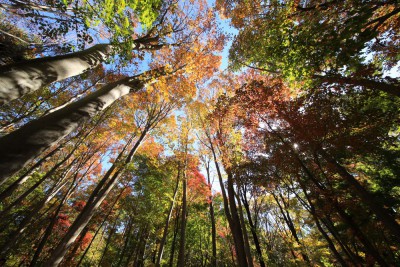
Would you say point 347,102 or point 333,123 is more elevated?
point 347,102

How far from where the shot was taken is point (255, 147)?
11.7m

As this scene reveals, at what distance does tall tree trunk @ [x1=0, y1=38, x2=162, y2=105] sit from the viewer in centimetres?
194

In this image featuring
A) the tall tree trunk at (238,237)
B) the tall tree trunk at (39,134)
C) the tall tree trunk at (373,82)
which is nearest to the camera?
the tall tree trunk at (39,134)

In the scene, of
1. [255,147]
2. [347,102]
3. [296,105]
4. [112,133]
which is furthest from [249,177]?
[112,133]

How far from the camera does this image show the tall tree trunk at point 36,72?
6.36 feet

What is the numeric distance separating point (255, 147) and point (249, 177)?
203 centimetres

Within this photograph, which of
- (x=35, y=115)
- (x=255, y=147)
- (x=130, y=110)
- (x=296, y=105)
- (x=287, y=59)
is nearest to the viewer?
(x=287, y=59)

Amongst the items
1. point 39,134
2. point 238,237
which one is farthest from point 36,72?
point 238,237

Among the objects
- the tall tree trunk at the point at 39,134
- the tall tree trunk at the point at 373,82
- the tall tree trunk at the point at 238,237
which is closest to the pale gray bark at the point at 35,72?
the tall tree trunk at the point at 39,134

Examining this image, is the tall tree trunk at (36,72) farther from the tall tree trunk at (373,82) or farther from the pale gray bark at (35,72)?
the tall tree trunk at (373,82)

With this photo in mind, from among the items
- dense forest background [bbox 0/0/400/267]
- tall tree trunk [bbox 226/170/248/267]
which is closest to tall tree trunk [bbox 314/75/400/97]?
dense forest background [bbox 0/0/400/267]

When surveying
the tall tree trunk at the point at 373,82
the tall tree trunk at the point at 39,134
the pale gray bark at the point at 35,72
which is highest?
the tall tree trunk at the point at 373,82

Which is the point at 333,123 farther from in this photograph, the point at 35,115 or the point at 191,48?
the point at 35,115

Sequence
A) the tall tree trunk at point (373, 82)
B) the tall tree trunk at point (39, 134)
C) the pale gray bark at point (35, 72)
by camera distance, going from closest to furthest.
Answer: the tall tree trunk at point (39, 134), the pale gray bark at point (35, 72), the tall tree trunk at point (373, 82)
